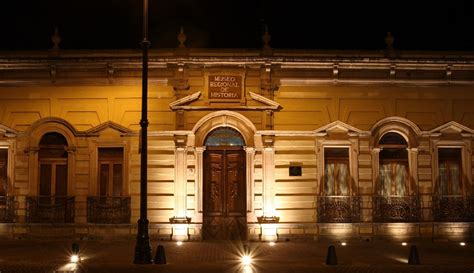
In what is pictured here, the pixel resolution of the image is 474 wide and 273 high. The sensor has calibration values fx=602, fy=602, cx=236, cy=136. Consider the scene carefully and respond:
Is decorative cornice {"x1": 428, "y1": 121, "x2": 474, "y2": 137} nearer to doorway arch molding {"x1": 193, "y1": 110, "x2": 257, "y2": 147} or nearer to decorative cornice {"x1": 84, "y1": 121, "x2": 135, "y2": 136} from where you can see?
doorway arch molding {"x1": 193, "y1": 110, "x2": 257, "y2": 147}

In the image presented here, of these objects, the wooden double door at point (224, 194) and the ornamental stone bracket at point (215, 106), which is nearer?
the ornamental stone bracket at point (215, 106)

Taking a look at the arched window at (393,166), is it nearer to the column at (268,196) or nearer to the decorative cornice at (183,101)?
the column at (268,196)

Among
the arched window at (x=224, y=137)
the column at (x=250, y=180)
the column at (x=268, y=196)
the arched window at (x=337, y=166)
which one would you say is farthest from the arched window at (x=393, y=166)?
the arched window at (x=224, y=137)

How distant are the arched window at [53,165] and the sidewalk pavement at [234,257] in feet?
6.16

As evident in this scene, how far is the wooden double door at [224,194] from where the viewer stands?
2048 cm

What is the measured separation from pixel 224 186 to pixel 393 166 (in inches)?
234

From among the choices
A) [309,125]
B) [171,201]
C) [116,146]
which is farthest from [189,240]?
[309,125]

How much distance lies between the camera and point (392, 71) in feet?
68.8

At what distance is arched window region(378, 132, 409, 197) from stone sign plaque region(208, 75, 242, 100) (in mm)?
5327

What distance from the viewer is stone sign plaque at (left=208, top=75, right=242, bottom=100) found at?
20.5 metres

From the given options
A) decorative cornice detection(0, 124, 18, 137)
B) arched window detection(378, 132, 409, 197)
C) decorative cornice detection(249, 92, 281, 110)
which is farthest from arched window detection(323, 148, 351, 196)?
decorative cornice detection(0, 124, 18, 137)

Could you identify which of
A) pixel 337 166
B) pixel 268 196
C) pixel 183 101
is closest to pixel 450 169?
pixel 337 166

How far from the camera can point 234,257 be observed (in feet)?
53.8

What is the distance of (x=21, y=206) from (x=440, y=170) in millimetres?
14562
